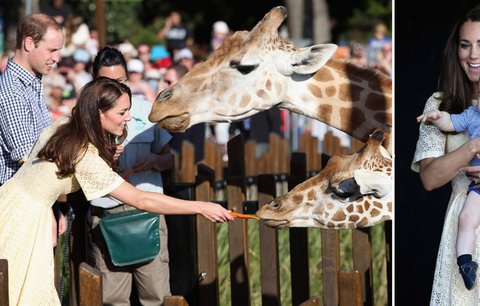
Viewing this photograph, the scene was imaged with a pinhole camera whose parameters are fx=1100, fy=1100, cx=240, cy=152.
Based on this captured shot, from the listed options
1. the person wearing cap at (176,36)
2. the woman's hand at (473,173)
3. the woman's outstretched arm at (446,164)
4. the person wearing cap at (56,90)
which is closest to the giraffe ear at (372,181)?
the woman's outstretched arm at (446,164)

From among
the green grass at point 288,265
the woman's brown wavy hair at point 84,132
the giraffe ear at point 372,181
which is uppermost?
the woman's brown wavy hair at point 84,132

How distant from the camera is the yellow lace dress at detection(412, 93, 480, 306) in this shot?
172 inches

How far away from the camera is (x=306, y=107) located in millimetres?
5918

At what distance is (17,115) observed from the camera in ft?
18.9

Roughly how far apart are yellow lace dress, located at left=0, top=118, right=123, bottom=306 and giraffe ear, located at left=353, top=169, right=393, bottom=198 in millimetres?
1126

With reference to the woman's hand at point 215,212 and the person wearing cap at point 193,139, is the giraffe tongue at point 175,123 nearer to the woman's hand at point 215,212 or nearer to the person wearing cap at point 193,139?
the woman's hand at point 215,212

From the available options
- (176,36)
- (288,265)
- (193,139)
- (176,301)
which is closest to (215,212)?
(176,301)

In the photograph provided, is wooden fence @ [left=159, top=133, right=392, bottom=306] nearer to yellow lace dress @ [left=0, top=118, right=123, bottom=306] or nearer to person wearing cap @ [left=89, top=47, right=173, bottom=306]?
person wearing cap @ [left=89, top=47, right=173, bottom=306]

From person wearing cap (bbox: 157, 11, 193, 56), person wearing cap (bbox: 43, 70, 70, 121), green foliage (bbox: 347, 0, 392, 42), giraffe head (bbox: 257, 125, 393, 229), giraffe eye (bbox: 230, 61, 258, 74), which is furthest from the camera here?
green foliage (bbox: 347, 0, 392, 42)

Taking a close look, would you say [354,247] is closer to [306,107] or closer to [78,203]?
[306,107]

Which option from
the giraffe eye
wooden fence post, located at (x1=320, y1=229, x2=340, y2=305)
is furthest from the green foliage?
the giraffe eye

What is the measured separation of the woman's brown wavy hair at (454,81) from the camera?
4.37 metres

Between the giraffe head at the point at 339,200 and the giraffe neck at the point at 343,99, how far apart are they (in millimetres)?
520

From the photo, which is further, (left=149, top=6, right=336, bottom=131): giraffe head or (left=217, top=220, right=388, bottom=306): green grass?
(left=217, top=220, right=388, bottom=306): green grass
